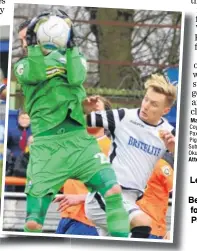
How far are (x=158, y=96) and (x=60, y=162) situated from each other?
2.10 feet

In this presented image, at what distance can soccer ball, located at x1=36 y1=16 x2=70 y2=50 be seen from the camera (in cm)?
482

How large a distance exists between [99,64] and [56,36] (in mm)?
277

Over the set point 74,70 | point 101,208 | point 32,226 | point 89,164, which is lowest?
point 32,226

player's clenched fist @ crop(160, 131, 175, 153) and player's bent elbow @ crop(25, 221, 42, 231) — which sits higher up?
player's clenched fist @ crop(160, 131, 175, 153)

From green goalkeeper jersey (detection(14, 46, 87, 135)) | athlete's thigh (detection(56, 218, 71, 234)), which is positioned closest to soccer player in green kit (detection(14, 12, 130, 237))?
green goalkeeper jersey (detection(14, 46, 87, 135))

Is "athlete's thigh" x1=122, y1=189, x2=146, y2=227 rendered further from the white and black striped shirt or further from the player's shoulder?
the player's shoulder

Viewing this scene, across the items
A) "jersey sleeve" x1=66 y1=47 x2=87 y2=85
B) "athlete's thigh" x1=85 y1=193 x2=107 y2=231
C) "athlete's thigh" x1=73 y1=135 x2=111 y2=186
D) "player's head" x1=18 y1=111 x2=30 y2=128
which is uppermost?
"jersey sleeve" x1=66 y1=47 x2=87 y2=85

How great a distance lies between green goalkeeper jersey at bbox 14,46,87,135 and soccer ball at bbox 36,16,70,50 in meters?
0.04

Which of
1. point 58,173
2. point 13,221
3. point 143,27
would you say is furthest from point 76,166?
point 143,27

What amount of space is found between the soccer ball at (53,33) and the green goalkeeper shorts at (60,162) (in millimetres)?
488

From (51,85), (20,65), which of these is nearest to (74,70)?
(51,85)

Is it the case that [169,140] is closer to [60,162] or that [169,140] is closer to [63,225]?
[60,162]

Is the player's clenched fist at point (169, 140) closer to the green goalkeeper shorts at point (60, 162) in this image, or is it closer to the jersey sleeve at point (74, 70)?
the green goalkeeper shorts at point (60, 162)

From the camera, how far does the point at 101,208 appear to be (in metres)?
4.85
